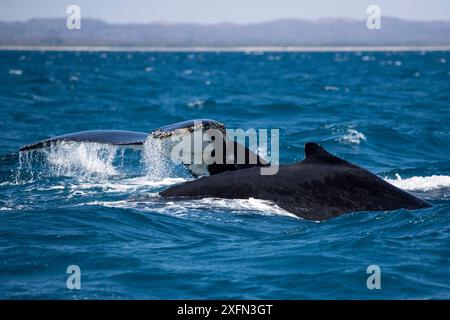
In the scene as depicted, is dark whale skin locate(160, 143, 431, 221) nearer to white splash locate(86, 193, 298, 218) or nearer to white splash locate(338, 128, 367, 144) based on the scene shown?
white splash locate(86, 193, 298, 218)

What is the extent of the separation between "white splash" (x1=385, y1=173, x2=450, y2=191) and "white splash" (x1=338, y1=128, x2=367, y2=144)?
673 cm

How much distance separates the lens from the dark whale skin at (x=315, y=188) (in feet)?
29.6

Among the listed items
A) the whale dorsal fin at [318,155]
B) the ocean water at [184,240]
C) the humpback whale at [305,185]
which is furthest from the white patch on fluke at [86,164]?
the whale dorsal fin at [318,155]

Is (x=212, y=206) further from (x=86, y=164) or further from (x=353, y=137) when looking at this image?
(x=353, y=137)

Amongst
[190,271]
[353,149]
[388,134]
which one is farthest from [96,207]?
[388,134]

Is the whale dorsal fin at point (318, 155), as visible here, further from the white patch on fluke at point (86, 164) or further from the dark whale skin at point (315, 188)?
the white patch on fluke at point (86, 164)

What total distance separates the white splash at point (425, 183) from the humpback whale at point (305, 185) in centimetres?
224

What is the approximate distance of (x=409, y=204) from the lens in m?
9.41

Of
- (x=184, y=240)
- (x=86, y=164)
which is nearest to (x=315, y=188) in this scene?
(x=184, y=240)

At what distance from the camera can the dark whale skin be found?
902 centimetres

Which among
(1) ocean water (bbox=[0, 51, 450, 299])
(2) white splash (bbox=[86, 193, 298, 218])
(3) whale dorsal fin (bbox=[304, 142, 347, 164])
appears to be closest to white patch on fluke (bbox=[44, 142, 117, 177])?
(1) ocean water (bbox=[0, 51, 450, 299])
